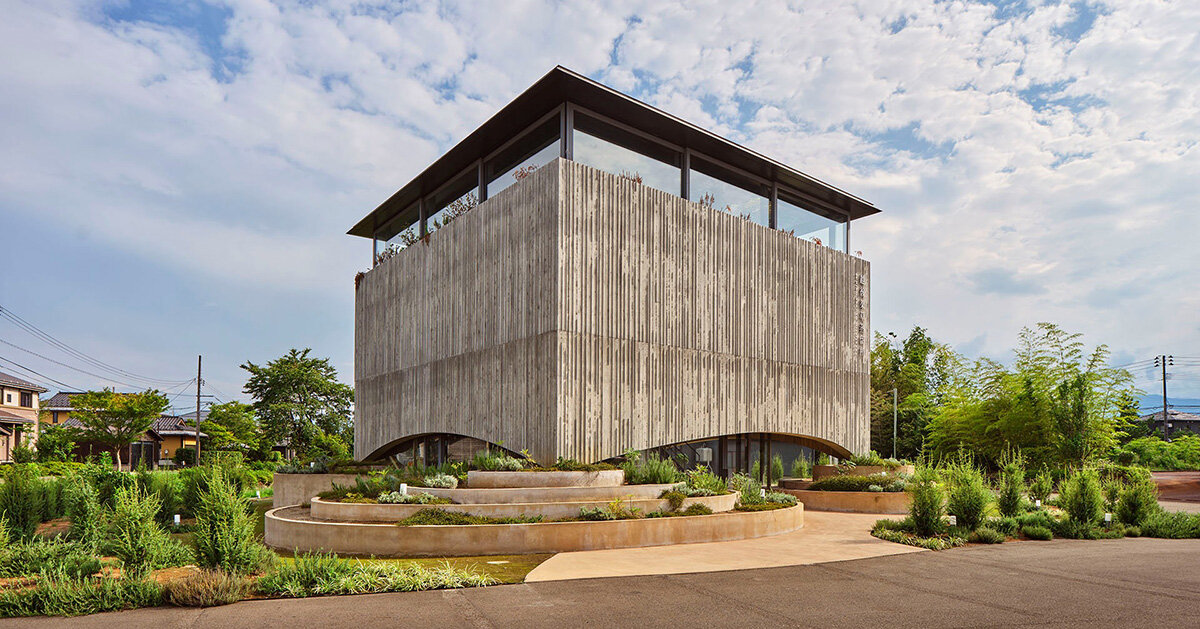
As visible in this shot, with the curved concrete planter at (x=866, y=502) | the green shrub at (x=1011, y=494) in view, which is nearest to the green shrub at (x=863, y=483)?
the curved concrete planter at (x=866, y=502)

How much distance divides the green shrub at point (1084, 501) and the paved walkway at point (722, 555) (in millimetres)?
3999

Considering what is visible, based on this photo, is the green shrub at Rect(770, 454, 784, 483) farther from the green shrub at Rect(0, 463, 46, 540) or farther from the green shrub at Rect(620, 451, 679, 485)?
the green shrub at Rect(0, 463, 46, 540)

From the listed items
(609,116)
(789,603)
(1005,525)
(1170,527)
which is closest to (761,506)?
(1005,525)

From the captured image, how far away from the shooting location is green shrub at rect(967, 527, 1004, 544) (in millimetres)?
13328

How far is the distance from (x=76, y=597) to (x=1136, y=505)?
704 inches

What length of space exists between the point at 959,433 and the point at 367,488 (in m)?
27.6

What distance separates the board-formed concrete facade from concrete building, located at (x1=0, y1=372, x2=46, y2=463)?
33.2m

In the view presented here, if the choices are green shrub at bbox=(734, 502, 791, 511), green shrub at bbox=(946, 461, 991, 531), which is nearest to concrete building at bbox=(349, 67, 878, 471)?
green shrub at bbox=(734, 502, 791, 511)

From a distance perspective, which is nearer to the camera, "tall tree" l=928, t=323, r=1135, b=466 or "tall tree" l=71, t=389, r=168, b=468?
"tall tree" l=928, t=323, r=1135, b=466

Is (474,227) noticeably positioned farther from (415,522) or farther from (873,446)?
(873,446)

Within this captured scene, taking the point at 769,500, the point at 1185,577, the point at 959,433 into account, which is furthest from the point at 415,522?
the point at 959,433

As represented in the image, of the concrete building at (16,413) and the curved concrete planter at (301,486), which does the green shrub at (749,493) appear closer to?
the curved concrete planter at (301,486)

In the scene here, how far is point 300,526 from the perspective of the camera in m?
12.5

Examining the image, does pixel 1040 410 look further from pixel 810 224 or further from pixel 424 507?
pixel 424 507
